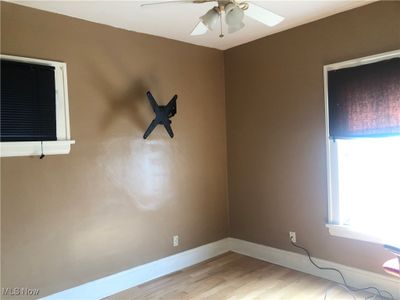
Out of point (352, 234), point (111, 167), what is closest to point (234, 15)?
point (111, 167)

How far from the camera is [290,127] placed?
348cm

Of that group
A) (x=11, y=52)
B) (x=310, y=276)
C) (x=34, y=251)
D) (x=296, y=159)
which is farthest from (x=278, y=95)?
(x=34, y=251)

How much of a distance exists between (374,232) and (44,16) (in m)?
3.41

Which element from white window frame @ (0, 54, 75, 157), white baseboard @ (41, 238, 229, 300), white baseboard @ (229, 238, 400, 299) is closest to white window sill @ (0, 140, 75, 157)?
white window frame @ (0, 54, 75, 157)

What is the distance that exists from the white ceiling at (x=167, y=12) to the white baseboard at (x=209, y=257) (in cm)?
242

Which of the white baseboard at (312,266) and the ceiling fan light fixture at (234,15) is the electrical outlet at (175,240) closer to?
the white baseboard at (312,266)

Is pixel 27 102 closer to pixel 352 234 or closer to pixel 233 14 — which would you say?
pixel 233 14

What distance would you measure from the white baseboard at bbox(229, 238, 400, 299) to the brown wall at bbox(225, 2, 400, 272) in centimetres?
7

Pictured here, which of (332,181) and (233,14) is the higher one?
(233,14)

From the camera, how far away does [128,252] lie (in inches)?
128

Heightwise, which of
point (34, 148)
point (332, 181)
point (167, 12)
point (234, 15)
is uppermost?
point (167, 12)

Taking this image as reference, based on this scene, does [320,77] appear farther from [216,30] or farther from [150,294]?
[150,294]

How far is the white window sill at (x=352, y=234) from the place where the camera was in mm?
2800

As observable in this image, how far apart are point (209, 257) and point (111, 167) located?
170 centimetres
